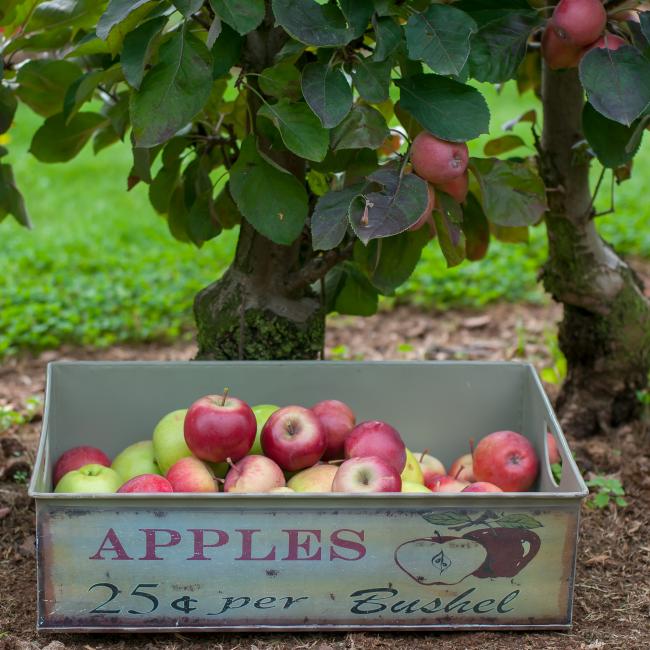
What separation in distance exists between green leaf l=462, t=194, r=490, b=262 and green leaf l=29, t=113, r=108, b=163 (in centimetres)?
83

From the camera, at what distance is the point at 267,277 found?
2324 millimetres

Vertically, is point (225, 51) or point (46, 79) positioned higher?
point (225, 51)

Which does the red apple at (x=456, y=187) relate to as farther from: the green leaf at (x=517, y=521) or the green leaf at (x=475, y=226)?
the green leaf at (x=517, y=521)

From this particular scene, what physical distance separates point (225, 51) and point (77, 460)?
852 mm

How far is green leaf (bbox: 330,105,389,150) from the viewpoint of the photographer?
1767mm

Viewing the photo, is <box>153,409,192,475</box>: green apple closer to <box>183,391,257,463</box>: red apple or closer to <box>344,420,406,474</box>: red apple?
<box>183,391,257,463</box>: red apple

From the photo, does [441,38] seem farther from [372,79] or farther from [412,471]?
[412,471]

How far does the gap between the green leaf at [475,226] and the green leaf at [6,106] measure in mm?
982

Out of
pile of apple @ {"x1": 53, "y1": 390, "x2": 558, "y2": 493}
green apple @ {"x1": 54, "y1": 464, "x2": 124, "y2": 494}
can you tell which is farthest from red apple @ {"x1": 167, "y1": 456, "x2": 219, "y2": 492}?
green apple @ {"x1": 54, "y1": 464, "x2": 124, "y2": 494}

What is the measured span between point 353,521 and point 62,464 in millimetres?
711

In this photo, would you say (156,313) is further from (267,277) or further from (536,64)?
(536,64)

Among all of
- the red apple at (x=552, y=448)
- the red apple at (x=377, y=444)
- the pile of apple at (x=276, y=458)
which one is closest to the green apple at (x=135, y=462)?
the pile of apple at (x=276, y=458)

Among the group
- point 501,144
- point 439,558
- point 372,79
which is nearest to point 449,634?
point 439,558

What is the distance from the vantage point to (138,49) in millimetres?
1706
